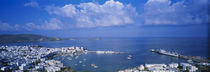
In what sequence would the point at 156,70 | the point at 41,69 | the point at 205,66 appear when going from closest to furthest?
the point at 156,70, the point at 41,69, the point at 205,66

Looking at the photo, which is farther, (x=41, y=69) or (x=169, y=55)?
(x=169, y=55)

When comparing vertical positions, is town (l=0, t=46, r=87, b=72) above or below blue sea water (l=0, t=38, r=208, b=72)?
above

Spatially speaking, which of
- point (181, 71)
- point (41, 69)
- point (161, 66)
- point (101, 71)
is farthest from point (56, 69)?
point (181, 71)

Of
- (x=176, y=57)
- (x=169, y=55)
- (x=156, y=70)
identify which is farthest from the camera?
(x=169, y=55)

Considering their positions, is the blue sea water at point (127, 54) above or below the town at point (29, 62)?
below

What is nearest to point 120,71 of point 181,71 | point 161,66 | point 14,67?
point 161,66

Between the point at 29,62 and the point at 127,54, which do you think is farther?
the point at 127,54

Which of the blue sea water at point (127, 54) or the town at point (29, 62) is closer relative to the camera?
the town at point (29, 62)

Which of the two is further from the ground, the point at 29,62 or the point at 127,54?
the point at 29,62

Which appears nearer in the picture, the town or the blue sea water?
the town

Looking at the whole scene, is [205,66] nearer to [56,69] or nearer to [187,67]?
[187,67]
